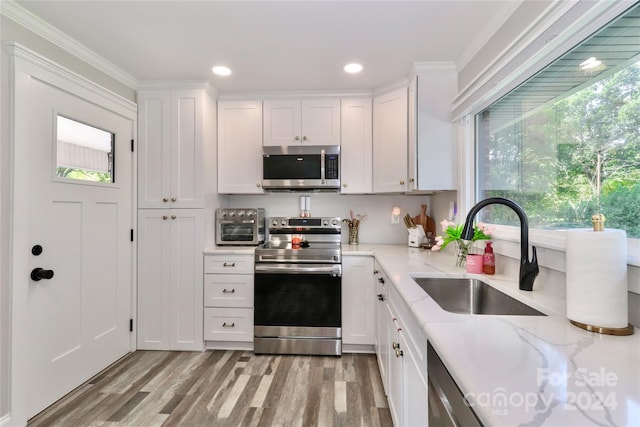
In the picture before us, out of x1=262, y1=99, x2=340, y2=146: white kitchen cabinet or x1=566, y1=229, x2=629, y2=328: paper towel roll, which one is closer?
x1=566, y1=229, x2=629, y2=328: paper towel roll

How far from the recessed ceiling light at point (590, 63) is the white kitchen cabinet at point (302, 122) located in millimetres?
1802

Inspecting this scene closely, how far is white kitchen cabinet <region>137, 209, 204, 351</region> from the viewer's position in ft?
8.27

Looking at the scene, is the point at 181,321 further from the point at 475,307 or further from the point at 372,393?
the point at 475,307

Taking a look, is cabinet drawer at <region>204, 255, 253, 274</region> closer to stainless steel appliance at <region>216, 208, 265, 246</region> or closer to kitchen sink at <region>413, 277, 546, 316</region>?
stainless steel appliance at <region>216, 208, 265, 246</region>

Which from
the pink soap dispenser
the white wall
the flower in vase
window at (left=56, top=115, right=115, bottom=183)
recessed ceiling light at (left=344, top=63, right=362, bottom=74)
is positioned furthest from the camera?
the white wall

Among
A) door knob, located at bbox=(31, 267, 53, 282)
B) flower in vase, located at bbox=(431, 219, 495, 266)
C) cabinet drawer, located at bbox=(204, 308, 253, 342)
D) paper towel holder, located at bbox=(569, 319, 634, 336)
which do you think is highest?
flower in vase, located at bbox=(431, 219, 495, 266)

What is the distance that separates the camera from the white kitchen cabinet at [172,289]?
2521 mm

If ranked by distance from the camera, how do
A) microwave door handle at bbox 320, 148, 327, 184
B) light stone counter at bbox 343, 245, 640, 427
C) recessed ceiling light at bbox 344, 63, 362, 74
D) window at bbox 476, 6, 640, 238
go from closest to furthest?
light stone counter at bbox 343, 245, 640, 427 < window at bbox 476, 6, 640, 238 < recessed ceiling light at bbox 344, 63, 362, 74 < microwave door handle at bbox 320, 148, 327, 184

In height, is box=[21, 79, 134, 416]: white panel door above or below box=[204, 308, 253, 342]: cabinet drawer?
above

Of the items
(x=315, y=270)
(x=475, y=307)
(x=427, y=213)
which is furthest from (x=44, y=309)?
(x=427, y=213)

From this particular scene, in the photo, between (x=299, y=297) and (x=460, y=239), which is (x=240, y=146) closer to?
(x=299, y=297)

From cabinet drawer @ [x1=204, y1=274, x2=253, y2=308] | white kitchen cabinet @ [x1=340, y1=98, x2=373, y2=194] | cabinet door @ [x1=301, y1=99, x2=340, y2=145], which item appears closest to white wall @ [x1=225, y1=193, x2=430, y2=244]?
white kitchen cabinet @ [x1=340, y1=98, x2=373, y2=194]

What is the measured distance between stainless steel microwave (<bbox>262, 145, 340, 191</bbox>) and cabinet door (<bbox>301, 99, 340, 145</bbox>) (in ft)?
0.30

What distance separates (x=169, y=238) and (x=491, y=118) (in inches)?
104
